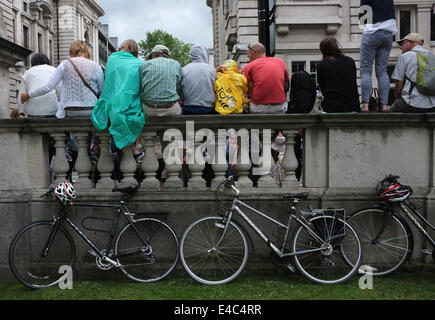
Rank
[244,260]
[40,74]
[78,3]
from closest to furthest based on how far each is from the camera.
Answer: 1. [244,260]
2. [40,74]
3. [78,3]

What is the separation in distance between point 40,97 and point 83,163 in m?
1.13

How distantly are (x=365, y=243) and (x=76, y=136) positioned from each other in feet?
11.9

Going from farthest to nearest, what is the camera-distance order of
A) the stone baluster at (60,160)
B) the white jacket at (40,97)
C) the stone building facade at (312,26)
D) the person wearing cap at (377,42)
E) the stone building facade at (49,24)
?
the stone building facade at (49,24) → the stone building facade at (312,26) → the person wearing cap at (377,42) → the white jacket at (40,97) → the stone baluster at (60,160)

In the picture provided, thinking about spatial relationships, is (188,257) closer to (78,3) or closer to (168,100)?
(168,100)

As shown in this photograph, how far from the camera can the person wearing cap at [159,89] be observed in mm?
5730

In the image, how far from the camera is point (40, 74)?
20.7ft

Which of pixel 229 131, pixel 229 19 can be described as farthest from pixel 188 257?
pixel 229 19

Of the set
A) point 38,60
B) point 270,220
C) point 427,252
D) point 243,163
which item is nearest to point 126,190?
point 243,163

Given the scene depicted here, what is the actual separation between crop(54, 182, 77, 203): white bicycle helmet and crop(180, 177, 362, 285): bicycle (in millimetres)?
1344

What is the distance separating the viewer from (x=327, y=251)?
17.9 ft

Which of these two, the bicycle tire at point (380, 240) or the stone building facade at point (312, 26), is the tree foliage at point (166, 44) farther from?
the bicycle tire at point (380, 240)

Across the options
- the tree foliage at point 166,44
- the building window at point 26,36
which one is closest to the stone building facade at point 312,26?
the building window at point 26,36

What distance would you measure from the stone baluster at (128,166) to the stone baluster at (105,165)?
0.54 ft

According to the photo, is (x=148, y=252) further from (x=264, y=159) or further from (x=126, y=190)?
(x=264, y=159)
